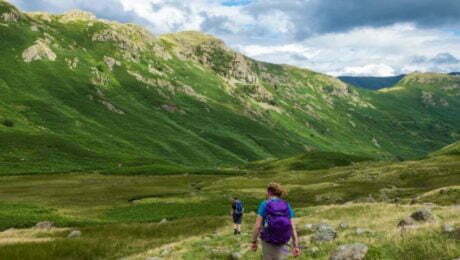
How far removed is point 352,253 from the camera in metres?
19.8

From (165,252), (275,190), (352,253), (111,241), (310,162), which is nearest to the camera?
(275,190)

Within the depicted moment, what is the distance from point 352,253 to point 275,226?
6156 mm

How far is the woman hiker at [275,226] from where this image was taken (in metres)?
15.2

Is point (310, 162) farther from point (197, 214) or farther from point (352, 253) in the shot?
point (352, 253)

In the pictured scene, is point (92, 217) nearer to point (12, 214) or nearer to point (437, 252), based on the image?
point (12, 214)

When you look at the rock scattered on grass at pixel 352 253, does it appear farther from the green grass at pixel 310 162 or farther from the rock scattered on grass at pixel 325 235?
the green grass at pixel 310 162

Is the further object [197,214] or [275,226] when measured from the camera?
[197,214]

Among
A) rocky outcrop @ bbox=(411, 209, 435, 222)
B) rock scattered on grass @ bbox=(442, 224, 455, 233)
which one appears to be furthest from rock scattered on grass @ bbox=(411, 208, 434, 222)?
rock scattered on grass @ bbox=(442, 224, 455, 233)

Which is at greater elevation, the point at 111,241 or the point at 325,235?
the point at 325,235

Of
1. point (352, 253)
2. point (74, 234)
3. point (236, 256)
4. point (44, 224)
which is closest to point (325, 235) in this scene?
point (236, 256)

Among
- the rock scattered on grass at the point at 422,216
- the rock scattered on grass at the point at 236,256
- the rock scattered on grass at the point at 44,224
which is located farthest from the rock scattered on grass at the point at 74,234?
the rock scattered on grass at the point at 422,216

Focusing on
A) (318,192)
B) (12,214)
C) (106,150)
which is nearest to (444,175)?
(318,192)

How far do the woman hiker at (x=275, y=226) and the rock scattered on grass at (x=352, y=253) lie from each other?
5.13 m

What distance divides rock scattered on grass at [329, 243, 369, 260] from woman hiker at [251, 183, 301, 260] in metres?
5.13
